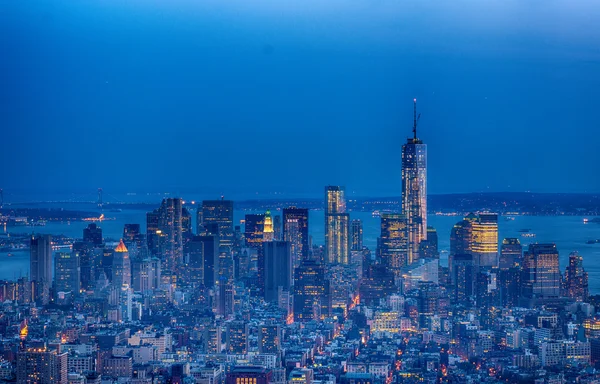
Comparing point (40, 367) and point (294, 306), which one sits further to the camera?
point (294, 306)

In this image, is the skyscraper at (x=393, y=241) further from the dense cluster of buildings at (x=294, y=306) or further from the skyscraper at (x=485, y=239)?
the skyscraper at (x=485, y=239)

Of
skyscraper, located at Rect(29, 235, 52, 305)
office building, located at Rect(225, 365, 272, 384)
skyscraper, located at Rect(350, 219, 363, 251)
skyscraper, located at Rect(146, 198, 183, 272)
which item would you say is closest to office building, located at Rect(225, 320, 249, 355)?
office building, located at Rect(225, 365, 272, 384)

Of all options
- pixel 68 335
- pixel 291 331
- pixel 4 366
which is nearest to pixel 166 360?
pixel 68 335

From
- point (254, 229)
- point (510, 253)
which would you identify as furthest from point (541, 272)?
point (254, 229)

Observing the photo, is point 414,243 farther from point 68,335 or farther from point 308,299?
point 68,335

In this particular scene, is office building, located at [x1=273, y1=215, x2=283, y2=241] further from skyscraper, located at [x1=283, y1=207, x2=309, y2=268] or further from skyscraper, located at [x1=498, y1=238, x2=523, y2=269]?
skyscraper, located at [x1=498, y1=238, x2=523, y2=269]

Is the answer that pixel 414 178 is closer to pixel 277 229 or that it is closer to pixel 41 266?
pixel 277 229
